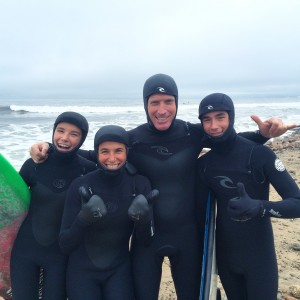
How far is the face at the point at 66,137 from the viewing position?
2.94 meters

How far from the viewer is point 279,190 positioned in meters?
2.61

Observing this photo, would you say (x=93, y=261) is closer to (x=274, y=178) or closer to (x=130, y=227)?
(x=130, y=227)

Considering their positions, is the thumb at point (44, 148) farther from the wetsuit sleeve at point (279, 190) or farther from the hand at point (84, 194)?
the wetsuit sleeve at point (279, 190)

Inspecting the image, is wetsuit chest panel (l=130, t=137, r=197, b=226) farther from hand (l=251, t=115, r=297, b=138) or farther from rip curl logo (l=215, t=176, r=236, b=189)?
hand (l=251, t=115, r=297, b=138)

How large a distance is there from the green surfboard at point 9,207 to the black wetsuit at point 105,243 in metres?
0.53

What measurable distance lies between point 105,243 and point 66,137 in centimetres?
96

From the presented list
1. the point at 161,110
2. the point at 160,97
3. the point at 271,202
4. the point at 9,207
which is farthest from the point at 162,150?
the point at 9,207

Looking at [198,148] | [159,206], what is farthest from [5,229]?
[198,148]

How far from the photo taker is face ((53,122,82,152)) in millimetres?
2941

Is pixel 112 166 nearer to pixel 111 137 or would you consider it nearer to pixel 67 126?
pixel 111 137

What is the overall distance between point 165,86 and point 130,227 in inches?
50.4

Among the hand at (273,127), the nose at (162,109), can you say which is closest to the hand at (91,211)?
the nose at (162,109)

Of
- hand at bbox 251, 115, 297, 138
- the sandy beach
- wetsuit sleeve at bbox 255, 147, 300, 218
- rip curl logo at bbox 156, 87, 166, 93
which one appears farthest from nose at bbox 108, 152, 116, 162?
the sandy beach

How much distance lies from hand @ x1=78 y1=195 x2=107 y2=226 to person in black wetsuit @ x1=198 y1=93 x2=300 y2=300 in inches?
39.8
